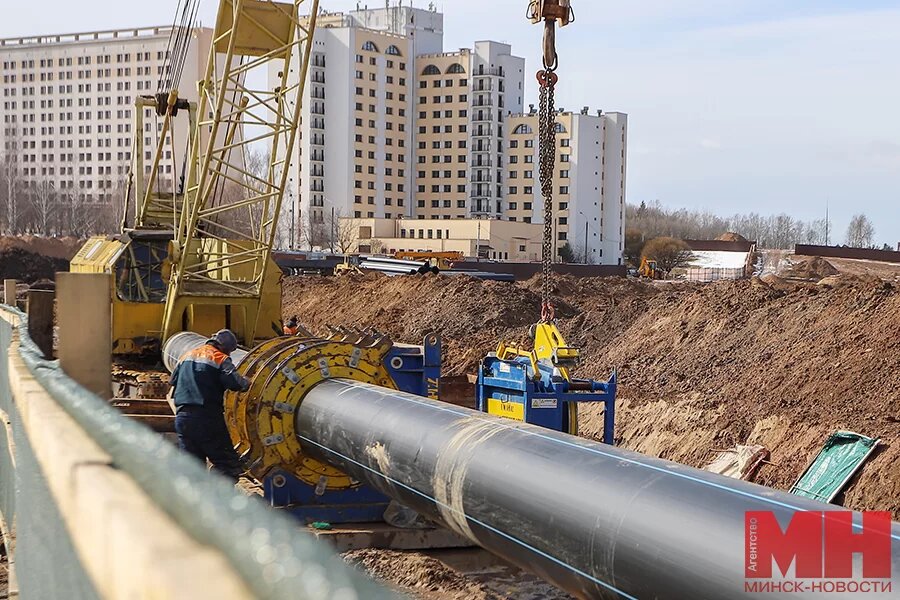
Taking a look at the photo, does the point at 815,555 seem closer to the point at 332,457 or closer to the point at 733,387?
the point at 332,457

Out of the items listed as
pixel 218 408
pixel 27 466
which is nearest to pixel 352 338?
pixel 218 408

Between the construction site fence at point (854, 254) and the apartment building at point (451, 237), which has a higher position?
the apartment building at point (451, 237)

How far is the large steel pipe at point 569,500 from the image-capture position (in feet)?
12.4

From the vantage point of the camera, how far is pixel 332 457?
764cm

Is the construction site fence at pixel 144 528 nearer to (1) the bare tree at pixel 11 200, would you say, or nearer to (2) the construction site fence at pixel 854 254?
(2) the construction site fence at pixel 854 254

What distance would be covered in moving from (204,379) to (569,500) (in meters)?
4.91

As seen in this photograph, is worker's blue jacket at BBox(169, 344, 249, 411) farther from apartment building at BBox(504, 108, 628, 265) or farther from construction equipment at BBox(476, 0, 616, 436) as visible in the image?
apartment building at BBox(504, 108, 628, 265)

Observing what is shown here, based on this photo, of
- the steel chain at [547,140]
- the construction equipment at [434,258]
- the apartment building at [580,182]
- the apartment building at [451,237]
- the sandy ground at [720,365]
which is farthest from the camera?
the apartment building at [580,182]

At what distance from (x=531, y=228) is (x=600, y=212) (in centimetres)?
1035

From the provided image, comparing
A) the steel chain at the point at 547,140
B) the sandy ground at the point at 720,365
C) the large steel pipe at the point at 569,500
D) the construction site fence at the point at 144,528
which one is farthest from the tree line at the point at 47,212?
the construction site fence at the point at 144,528

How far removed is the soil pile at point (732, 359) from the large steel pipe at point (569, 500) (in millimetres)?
6395

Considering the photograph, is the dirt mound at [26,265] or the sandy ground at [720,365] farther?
the dirt mound at [26,265]

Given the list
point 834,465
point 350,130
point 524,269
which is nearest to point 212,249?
point 834,465

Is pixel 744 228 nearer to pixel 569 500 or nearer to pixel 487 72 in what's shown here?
pixel 487 72
